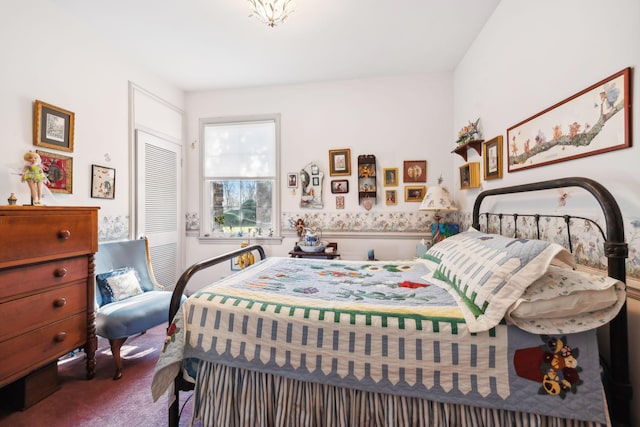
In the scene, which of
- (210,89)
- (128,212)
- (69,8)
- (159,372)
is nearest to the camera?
(159,372)

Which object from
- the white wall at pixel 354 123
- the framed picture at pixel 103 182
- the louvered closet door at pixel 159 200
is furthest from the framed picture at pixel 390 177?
the framed picture at pixel 103 182

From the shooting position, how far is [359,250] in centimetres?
363

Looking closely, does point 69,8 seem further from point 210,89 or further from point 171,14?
point 210,89

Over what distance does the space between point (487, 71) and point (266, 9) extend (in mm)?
2048

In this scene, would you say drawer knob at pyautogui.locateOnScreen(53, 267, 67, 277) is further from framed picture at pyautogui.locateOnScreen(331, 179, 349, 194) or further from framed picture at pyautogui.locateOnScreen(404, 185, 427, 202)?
framed picture at pyautogui.locateOnScreen(404, 185, 427, 202)

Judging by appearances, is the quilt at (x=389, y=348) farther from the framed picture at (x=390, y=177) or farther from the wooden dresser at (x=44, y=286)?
the framed picture at (x=390, y=177)

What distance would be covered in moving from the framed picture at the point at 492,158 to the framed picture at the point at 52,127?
12.3 ft

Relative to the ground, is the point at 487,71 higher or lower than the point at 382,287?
higher

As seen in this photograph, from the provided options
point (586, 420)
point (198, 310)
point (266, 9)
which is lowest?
point (586, 420)

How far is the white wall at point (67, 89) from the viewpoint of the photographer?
6.68ft

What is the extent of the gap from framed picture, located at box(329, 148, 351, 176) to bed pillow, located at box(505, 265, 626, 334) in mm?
2715

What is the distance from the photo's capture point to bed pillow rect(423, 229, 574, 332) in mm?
1111

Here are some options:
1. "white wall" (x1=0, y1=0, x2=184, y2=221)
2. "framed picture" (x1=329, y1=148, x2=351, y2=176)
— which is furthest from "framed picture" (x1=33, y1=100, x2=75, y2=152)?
"framed picture" (x1=329, y1=148, x2=351, y2=176)

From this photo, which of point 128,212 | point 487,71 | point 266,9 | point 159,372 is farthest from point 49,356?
point 487,71
